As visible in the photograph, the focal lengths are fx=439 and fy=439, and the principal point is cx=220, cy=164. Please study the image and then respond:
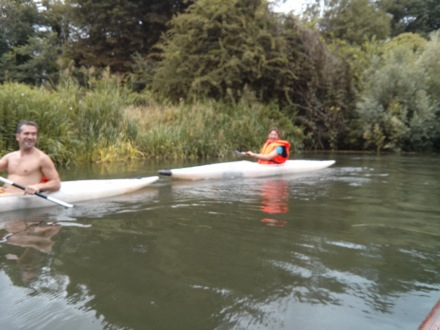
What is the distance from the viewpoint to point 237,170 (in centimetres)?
795

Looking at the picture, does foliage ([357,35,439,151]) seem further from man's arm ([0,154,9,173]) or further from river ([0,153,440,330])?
man's arm ([0,154,9,173])

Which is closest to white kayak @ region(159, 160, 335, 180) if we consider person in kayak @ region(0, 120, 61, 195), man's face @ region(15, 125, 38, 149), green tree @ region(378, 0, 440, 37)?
person in kayak @ region(0, 120, 61, 195)

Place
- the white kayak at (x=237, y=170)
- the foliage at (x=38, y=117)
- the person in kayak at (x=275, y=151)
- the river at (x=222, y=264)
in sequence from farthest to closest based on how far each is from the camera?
the person in kayak at (x=275, y=151) → the foliage at (x=38, y=117) → the white kayak at (x=237, y=170) → the river at (x=222, y=264)

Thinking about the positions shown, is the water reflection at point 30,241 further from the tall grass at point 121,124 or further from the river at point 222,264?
the tall grass at point 121,124

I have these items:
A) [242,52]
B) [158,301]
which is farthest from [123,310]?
[242,52]

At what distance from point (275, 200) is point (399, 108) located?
35.8 feet

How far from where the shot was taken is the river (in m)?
2.38

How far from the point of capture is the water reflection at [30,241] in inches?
119

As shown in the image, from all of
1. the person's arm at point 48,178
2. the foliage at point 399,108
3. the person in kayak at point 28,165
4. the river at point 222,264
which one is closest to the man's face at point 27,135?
the person in kayak at point 28,165

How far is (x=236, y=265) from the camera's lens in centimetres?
312

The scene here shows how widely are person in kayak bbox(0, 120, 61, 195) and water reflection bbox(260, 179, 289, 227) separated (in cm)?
249

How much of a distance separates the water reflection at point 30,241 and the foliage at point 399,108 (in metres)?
13.0

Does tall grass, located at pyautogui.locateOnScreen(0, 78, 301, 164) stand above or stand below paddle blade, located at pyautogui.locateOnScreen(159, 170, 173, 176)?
above

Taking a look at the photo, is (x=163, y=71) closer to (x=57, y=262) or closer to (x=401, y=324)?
(x=57, y=262)
